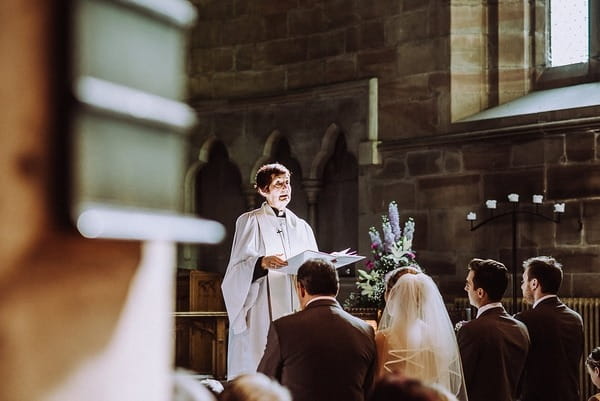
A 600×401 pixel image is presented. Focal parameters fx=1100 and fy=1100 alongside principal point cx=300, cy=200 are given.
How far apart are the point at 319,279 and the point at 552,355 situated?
1728mm

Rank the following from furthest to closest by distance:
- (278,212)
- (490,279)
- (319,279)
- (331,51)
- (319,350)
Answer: (331,51), (278,212), (490,279), (319,279), (319,350)

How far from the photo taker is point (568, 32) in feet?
34.5

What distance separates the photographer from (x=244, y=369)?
6.51m

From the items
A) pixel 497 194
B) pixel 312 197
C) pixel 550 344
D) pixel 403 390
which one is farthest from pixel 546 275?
pixel 312 197

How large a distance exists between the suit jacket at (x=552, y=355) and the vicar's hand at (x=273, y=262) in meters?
1.38

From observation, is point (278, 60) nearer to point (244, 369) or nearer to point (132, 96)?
point (244, 369)

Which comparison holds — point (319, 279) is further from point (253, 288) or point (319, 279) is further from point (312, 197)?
point (312, 197)

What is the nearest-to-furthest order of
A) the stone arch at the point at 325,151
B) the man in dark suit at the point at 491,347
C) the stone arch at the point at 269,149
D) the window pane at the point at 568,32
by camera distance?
the man in dark suit at the point at 491,347 → the window pane at the point at 568,32 → the stone arch at the point at 325,151 → the stone arch at the point at 269,149

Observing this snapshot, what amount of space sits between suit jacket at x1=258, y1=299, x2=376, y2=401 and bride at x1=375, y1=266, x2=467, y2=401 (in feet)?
1.12

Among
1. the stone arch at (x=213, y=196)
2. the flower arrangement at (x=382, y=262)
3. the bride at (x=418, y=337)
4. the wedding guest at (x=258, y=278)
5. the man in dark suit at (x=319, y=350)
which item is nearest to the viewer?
the man in dark suit at (x=319, y=350)

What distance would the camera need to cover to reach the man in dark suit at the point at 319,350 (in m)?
4.63

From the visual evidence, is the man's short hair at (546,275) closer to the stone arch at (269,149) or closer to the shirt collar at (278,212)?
the shirt collar at (278,212)

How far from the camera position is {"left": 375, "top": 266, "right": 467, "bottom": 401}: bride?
510 centimetres

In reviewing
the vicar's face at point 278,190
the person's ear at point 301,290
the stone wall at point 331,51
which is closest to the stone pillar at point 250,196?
the stone wall at point 331,51
